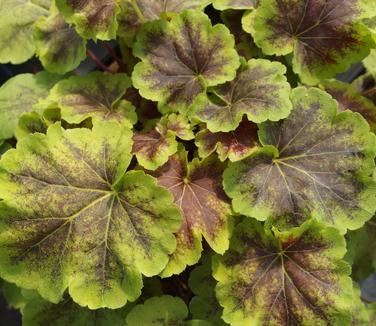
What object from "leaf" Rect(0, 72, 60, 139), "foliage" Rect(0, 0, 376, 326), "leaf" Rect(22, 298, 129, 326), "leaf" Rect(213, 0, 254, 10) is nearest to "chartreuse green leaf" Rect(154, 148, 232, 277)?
"foliage" Rect(0, 0, 376, 326)

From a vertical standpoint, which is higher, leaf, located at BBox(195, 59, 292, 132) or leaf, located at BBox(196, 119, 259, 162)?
leaf, located at BBox(195, 59, 292, 132)

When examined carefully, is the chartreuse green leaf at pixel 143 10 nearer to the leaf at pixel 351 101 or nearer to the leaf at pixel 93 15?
the leaf at pixel 93 15

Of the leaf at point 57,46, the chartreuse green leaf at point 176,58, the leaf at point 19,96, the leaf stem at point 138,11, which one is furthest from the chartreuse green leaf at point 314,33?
the leaf at point 19,96

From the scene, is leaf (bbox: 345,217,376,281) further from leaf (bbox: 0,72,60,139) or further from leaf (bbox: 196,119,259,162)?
leaf (bbox: 0,72,60,139)

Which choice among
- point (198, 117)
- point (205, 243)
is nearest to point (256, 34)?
point (198, 117)

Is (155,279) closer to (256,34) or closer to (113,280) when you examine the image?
(113,280)

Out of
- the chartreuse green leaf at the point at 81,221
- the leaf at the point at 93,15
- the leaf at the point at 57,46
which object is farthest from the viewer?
the leaf at the point at 57,46

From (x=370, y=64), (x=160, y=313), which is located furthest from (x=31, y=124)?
(x=370, y=64)
